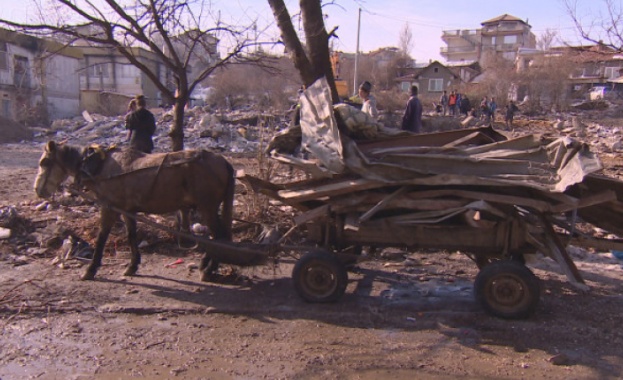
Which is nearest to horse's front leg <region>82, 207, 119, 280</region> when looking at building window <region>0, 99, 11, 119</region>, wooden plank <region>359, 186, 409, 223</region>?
wooden plank <region>359, 186, 409, 223</region>

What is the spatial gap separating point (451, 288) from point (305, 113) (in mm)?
2519

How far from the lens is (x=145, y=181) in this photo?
584 cm

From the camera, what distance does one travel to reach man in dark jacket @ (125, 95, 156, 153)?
26.9 ft

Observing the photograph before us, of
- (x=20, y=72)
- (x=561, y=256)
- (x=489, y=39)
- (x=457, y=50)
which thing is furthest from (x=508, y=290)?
(x=457, y=50)

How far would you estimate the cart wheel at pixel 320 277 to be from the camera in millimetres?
5094

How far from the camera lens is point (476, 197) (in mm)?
4715

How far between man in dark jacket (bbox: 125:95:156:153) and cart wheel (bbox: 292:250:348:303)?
4.29 metres

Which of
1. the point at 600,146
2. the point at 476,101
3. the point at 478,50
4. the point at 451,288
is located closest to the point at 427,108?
the point at 476,101

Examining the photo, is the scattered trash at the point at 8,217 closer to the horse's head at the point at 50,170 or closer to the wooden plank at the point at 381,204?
the horse's head at the point at 50,170

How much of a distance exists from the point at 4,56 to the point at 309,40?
97.8ft

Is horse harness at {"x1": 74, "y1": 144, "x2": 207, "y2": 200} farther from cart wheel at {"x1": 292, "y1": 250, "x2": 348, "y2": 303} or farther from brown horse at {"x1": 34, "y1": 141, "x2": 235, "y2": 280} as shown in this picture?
cart wheel at {"x1": 292, "y1": 250, "x2": 348, "y2": 303}

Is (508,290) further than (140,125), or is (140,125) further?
(140,125)

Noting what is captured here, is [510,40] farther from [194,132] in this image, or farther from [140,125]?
[140,125]

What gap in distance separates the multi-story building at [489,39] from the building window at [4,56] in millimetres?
71033
